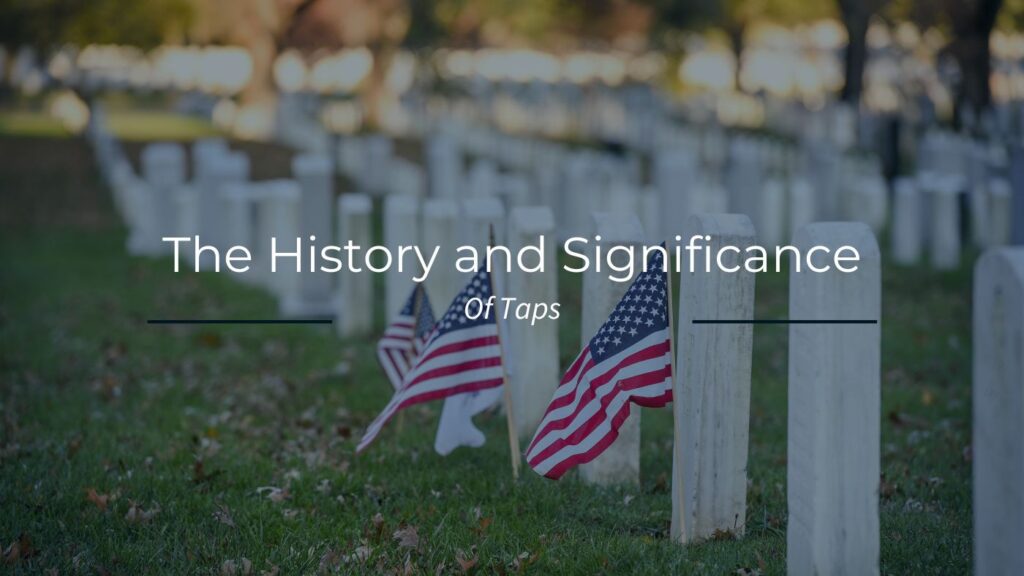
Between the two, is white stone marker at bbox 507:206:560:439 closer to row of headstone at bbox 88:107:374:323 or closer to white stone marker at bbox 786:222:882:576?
white stone marker at bbox 786:222:882:576

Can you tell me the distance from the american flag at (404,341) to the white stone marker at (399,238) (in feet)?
7.23

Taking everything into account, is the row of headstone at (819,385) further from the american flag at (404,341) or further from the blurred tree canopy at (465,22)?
the blurred tree canopy at (465,22)

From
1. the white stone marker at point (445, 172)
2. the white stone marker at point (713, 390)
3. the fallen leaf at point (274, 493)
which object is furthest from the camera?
the white stone marker at point (445, 172)

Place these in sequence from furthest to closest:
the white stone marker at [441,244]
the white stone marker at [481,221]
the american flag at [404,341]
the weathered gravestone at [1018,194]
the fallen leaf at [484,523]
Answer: the weathered gravestone at [1018,194]
the white stone marker at [441,244]
the white stone marker at [481,221]
the american flag at [404,341]
the fallen leaf at [484,523]

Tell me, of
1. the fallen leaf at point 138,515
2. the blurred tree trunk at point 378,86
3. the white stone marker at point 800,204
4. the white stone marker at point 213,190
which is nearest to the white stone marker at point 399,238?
the fallen leaf at point 138,515

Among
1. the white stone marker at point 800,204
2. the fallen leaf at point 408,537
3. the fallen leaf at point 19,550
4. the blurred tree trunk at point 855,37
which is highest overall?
the blurred tree trunk at point 855,37

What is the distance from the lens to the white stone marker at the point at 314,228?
40.9 ft

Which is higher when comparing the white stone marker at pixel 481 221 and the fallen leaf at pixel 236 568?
the white stone marker at pixel 481 221

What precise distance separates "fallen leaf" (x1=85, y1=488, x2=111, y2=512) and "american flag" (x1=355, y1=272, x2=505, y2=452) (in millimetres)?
1241

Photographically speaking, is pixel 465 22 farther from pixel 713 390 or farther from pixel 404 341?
pixel 713 390

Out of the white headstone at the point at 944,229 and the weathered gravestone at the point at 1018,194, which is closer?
the weathered gravestone at the point at 1018,194

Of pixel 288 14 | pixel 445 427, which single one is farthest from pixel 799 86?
pixel 445 427

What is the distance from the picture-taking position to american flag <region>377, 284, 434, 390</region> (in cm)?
787

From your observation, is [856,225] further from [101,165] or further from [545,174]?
[101,165]
